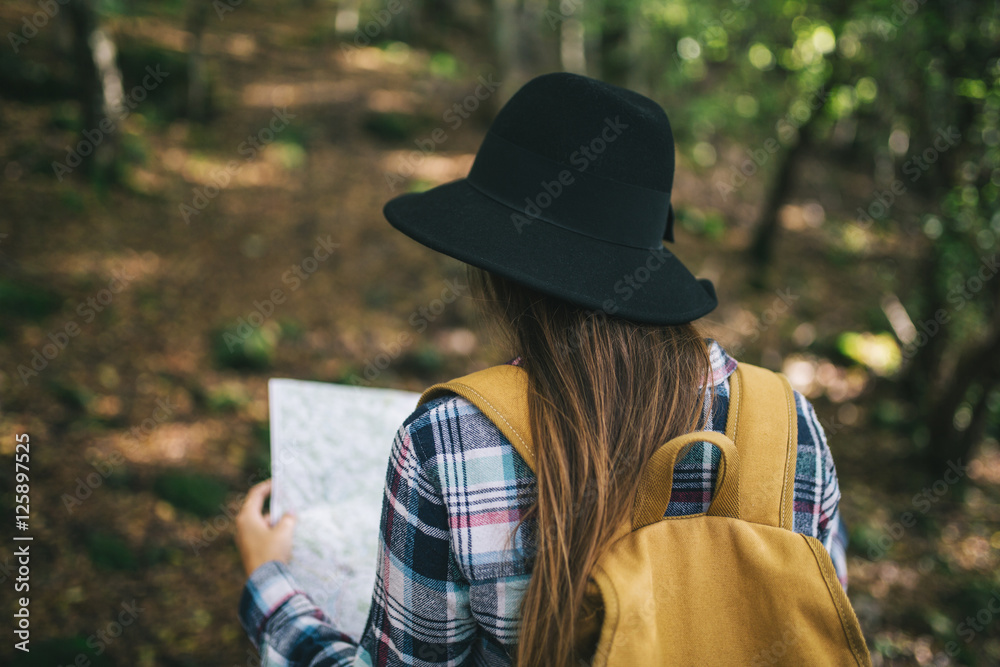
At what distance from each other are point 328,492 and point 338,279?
5.41 meters

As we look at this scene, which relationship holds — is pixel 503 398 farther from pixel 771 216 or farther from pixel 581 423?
pixel 771 216

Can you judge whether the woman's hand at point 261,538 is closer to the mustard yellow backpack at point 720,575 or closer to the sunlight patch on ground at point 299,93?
the mustard yellow backpack at point 720,575

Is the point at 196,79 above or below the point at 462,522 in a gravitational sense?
below

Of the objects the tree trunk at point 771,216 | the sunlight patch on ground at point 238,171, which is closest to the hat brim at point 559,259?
the sunlight patch on ground at point 238,171

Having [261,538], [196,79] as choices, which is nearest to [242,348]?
[261,538]

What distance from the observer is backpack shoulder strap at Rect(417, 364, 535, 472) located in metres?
0.90

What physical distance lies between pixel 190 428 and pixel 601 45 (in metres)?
14.3

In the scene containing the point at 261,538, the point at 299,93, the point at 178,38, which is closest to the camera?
the point at 261,538

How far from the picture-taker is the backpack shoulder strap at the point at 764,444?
92 centimetres

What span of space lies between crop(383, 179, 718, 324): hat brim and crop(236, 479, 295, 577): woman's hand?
33.0 inches

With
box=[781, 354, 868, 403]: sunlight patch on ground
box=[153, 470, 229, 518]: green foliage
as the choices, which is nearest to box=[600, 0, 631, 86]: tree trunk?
box=[781, 354, 868, 403]: sunlight patch on ground

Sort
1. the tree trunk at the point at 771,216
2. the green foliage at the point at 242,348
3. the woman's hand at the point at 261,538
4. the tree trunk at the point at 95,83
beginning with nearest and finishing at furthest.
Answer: the woman's hand at the point at 261,538
the green foliage at the point at 242,348
the tree trunk at the point at 95,83
the tree trunk at the point at 771,216

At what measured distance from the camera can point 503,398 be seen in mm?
923

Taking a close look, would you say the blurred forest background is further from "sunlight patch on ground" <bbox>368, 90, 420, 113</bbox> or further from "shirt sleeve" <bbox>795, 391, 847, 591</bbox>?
"shirt sleeve" <bbox>795, 391, 847, 591</bbox>
